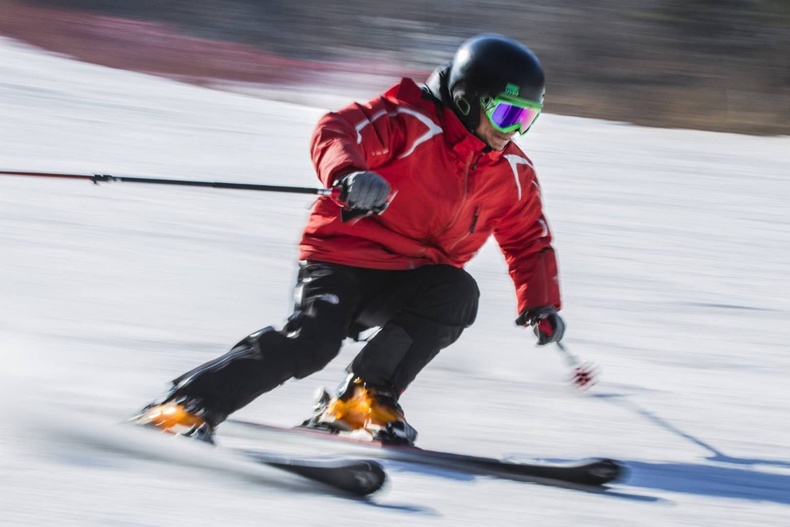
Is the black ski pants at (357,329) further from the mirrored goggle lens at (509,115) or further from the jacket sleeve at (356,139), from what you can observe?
the mirrored goggle lens at (509,115)

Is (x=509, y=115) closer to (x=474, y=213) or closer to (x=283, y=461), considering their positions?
(x=474, y=213)

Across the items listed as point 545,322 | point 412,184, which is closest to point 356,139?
point 412,184

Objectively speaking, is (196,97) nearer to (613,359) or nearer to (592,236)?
(592,236)

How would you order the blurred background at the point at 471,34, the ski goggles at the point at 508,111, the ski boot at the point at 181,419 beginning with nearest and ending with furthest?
the ski boot at the point at 181,419
the ski goggles at the point at 508,111
the blurred background at the point at 471,34

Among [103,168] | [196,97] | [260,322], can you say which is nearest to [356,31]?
[196,97]

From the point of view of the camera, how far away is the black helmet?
3340mm

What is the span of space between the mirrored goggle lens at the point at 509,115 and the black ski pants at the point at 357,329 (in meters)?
0.47

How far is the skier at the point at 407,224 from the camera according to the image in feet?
10.8

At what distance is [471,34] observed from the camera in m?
16.3

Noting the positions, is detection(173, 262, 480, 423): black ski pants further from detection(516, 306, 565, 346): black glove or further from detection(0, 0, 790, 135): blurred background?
detection(0, 0, 790, 135): blurred background

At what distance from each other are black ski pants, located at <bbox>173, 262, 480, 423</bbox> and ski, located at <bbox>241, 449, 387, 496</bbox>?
442 mm

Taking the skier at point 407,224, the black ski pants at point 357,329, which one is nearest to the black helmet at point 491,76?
the skier at point 407,224

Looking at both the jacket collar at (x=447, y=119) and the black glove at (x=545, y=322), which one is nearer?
the jacket collar at (x=447, y=119)

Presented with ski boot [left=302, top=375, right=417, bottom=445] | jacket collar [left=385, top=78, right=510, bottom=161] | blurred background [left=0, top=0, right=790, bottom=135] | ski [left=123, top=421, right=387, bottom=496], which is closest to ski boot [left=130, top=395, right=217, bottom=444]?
ski [left=123, top=421, right=387, bottom=496]
